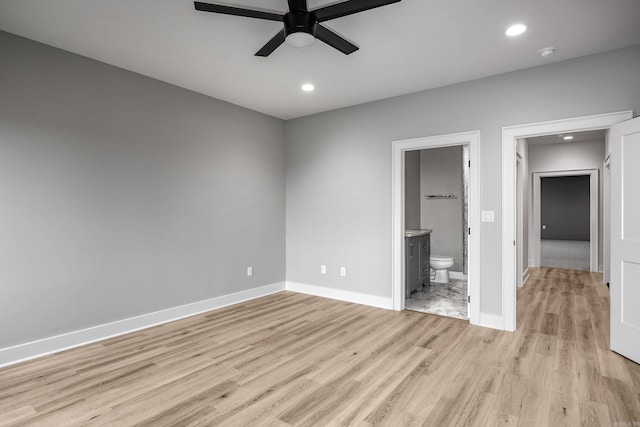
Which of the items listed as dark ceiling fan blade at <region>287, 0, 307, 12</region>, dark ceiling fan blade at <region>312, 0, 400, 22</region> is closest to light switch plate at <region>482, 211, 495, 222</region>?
dark ceiling fan blade at <region>312, 0, 400, 22</region>

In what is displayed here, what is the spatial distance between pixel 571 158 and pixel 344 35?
6504 millimetres

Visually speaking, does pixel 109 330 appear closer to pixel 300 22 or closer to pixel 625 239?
pixel 300 22

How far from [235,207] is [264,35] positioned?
2454 millimetres

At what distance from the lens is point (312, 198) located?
522 centimetres

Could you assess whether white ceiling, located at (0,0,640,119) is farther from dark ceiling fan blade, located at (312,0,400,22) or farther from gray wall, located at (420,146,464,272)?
gray wall, located at (420,146,464,272)

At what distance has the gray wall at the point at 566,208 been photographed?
12.9 m

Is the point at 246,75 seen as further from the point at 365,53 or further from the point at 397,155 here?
the point at 397,155

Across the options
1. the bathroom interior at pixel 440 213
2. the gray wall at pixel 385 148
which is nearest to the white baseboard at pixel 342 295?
the gray wall at pixel 385 148

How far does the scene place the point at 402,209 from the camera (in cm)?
437

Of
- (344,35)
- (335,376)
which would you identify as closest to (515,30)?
(344,35)

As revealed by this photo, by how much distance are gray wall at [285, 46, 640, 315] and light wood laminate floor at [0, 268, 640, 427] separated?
846mm

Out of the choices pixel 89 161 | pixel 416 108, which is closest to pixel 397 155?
pixel 416 108

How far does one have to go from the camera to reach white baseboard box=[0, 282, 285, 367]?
2861mm

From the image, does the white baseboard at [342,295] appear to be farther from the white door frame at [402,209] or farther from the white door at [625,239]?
the white door at [625,239]
